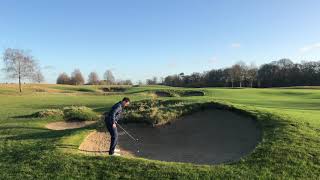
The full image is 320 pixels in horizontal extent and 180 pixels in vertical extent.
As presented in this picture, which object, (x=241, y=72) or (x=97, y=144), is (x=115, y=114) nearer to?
(x=97, y=144)

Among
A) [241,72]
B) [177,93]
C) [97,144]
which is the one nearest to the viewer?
[97,144]

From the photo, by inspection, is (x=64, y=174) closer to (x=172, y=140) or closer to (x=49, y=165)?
(x=49, y=165)

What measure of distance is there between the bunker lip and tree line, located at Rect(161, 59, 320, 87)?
302ft

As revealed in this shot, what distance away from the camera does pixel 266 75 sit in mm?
120750

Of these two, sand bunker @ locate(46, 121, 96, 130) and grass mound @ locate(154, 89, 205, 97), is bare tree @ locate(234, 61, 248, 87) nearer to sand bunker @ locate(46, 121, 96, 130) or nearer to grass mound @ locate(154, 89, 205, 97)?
grass mound @ locate(154, 89, 205, 97)

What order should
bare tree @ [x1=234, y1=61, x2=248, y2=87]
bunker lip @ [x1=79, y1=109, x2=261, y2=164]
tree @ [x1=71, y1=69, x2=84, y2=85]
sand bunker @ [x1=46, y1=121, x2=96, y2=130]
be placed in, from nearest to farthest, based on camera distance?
bunker lip @ [x1=79, y1=109, x2=261, y2=164], sand bunker @ [x1=46, y1=121, x2=96, y2=130], bare tree @ [x1=234, y1=61, x2=248, y2=87], tree @ [x1=71, y1=69, x2=84, y2=85]

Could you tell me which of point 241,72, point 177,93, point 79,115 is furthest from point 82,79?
point 79,115

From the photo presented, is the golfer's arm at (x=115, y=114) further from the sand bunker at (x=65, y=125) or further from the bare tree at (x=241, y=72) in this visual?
the bare tree at (x=241, y=72)

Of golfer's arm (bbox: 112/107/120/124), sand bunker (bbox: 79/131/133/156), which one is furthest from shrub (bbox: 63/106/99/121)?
golfer's arm (bbox: 112/107/120/124)

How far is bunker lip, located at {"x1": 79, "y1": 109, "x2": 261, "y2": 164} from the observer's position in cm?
1552

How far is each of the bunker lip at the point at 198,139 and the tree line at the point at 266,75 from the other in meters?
92.1

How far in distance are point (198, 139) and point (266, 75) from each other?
107303 millimetres

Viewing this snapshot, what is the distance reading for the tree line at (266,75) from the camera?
109750mm

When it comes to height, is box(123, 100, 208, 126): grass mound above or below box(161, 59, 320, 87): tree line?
below
